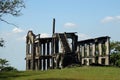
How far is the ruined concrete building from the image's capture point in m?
58.2

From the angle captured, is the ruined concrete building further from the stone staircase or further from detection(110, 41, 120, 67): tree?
detection(110, 41, 120, 67): tree

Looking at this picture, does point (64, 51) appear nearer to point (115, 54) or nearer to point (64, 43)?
point (64, 43)

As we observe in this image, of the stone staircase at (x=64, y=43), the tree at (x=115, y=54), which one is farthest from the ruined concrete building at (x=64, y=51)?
the tree at (x=115, y=54)

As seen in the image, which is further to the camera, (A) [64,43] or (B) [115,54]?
(B) [115,54]

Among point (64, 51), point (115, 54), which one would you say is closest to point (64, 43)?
point (64, 51)

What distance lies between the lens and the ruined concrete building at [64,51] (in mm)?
58188

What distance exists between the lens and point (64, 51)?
58.9 metres

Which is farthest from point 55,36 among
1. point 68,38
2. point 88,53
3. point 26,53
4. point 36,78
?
point 36,78

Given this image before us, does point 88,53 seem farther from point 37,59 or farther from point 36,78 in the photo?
point 36,78

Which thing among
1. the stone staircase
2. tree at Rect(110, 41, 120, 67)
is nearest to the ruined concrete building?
the stone staircase

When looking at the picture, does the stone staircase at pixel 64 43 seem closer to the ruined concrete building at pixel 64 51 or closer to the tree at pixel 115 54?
the ruined concrete building at pixel 64 51

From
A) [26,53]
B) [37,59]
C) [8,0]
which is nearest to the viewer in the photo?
[8,0]

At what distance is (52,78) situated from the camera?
3338 cm

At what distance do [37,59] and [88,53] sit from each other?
10457mm
